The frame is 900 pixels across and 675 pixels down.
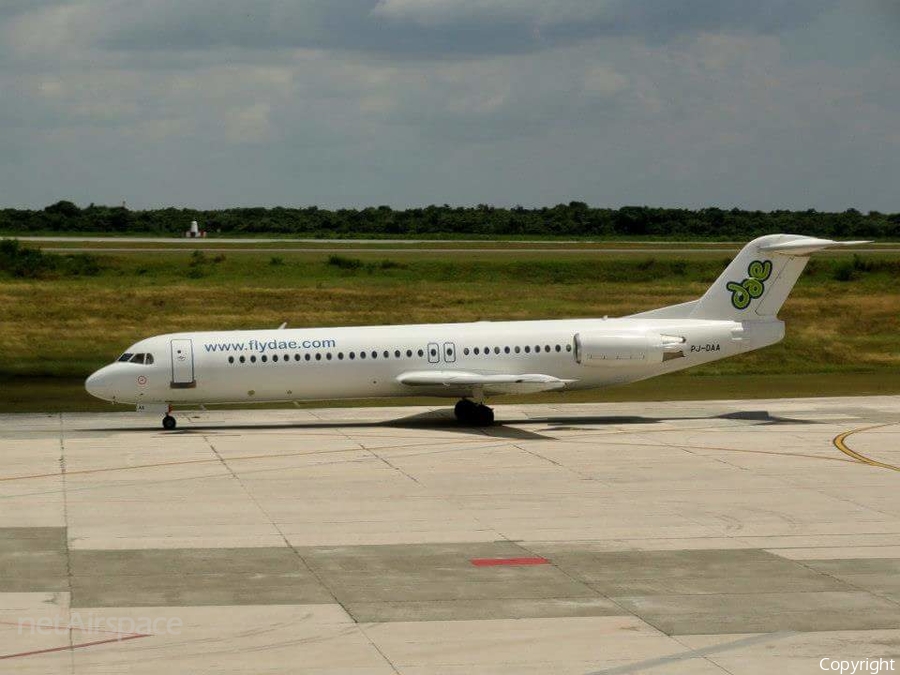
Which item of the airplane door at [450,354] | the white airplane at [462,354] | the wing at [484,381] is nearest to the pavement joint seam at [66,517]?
the white airplane at [462,354]

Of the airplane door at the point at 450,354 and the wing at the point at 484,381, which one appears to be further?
the airplane door at the point at 450,354

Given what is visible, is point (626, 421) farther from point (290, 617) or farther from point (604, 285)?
point (604, 285)

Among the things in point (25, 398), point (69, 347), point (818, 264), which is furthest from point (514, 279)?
point (25, 398)

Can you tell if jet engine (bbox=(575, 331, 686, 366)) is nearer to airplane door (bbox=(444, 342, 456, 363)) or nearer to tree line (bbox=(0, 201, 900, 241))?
airplane door (bbox=(444, 342, 456, 363))

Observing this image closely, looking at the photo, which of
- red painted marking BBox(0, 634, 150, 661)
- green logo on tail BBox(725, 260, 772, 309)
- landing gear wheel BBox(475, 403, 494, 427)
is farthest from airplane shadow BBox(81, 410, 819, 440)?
red painted marking BBox(0, 634, 150, 661)

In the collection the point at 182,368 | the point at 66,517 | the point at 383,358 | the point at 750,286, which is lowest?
the point at 66,517

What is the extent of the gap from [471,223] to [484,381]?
306 ft

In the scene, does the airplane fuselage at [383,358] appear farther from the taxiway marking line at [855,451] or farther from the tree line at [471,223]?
the tree line at [471,223]

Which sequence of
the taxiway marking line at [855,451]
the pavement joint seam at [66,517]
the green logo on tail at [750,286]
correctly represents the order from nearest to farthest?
the pavement joint seam at [66,517] < the taxiway marking line at [855,451] < the green logo on tail at [750,286]

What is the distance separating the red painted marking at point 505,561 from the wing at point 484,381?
16.7 metres

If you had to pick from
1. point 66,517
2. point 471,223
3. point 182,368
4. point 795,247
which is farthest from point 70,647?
point 471,223

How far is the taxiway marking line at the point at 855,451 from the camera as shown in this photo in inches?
1244

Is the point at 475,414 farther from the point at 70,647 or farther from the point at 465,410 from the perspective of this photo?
the point at 70,647

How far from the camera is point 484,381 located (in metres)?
38.6
